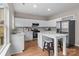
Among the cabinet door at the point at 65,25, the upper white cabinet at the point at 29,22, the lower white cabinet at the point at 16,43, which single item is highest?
the upper white cabinet at the point at 29,22

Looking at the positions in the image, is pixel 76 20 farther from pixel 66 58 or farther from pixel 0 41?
pixel 66 58

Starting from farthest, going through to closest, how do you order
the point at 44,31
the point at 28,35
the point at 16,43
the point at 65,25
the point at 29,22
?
the point at 29,22 → the point at 28,35 → the point at 44,31 → the point at 65,25 → the point at 16,43

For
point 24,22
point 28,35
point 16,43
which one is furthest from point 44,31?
point 16,43

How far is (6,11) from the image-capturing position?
318 cm

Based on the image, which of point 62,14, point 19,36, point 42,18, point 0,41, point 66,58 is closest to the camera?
point 66,58

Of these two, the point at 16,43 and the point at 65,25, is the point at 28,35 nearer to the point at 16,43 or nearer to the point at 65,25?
the point at 65,25

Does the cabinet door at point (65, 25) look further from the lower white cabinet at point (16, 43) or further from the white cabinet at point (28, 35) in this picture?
the white cabinet at point (28, 35)

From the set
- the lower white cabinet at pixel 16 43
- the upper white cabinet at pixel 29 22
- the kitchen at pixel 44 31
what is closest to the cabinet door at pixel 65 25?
the kitchen at pixel 44 31

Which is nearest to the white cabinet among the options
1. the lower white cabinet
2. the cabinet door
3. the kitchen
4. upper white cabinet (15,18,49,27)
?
the kitchen

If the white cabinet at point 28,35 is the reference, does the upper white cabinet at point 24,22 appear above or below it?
above

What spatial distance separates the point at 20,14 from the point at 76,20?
4259mm

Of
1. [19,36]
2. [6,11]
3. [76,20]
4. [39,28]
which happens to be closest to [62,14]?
[76,20]

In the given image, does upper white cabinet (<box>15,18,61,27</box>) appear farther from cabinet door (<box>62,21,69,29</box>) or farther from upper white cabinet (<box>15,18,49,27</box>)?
cabinet door (<box>62,21,69,29</box>)

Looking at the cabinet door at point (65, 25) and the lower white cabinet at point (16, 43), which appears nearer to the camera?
the lower white cabinet at point (16, 43)
